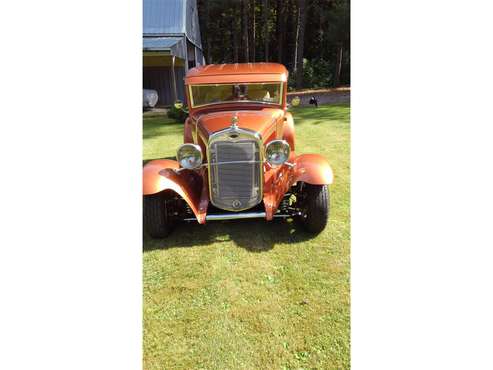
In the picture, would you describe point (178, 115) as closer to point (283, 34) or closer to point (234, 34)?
point (283, 34)

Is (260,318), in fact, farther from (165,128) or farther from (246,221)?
(165,128)

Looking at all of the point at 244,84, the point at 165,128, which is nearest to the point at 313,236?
the point at 244,84

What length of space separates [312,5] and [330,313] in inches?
301

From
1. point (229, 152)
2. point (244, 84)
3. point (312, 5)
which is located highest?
point (312, 5)

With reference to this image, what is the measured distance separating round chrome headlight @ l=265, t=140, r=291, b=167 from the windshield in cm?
72

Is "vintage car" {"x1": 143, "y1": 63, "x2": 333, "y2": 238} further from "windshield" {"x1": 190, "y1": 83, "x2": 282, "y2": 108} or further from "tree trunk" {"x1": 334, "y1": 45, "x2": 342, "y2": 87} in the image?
"tree trunk" {"x1": 334, "y1": 45, "x2": 342, "y2": 87}

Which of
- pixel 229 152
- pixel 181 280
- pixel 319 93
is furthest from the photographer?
pixel 319 93

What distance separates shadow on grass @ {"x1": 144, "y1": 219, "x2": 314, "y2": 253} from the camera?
96.3 inches

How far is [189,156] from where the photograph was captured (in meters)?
2.41

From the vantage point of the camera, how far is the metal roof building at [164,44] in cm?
821

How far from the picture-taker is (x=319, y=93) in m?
8.40

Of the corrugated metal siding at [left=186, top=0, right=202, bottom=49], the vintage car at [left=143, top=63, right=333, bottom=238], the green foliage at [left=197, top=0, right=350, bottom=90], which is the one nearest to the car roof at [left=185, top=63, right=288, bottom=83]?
the vintage car at [left=143, top=63, right=333, bottom=238]

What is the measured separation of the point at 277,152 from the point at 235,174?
40 centimetres

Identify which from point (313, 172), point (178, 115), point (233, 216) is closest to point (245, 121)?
point (313, 172)
